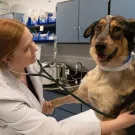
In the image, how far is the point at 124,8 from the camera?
2213mm

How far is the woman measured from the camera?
35.9 inches

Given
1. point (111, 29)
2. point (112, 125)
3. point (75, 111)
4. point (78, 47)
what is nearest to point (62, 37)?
point (78, 47)

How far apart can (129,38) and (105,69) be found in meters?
0.21

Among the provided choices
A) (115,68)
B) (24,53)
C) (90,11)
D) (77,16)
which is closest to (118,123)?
(115,68)

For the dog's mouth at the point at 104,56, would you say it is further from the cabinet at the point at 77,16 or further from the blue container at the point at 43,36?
the blue container at the point at 43,36

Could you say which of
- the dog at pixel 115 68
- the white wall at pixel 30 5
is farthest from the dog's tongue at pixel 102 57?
the white wall at pixel 30 5

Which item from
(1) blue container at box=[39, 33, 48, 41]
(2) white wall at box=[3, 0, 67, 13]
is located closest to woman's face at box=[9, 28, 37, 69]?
(1) blue container at box=[39, 33, 48, 41]

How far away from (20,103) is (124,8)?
5.49 feet

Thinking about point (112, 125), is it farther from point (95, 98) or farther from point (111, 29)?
point (111, 29)

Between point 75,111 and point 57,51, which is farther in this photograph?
point 57,51

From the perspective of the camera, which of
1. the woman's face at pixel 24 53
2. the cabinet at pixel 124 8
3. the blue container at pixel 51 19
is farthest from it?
the blue container at pixel 51 19

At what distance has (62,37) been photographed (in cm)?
300

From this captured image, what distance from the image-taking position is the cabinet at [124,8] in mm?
2156

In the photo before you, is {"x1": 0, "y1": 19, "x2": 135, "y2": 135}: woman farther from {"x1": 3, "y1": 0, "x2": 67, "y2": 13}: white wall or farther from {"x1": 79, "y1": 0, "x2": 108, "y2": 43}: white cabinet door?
{"x1": 3, "y1": 0, "x2": 67, "y2": 13}: white wall
